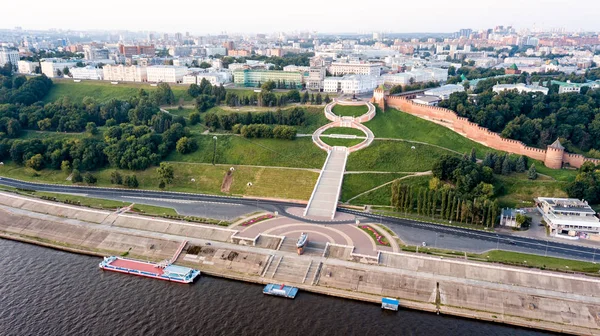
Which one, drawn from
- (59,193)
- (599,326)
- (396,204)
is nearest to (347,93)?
(396,204)

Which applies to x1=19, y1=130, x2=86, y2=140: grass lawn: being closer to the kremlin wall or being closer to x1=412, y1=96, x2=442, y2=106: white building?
the kremlin wall

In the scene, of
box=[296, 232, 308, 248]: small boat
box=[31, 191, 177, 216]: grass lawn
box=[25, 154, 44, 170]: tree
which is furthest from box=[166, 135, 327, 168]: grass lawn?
box=[296, 232, 308, 248]: small boat

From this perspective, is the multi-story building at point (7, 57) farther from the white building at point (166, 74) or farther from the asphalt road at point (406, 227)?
the asphalt road at point (406, 227)

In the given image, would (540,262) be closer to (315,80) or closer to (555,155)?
(555,155)

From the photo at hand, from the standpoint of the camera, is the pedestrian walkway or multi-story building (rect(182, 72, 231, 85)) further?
multi-story building (rect(182, 72, 231, 85))

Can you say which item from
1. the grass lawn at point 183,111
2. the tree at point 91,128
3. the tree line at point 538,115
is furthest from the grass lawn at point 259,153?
the tree line at point 538,115

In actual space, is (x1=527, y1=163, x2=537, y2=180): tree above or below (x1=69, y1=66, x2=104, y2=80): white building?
below

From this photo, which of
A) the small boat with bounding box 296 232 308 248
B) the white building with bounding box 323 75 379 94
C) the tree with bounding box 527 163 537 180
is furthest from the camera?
the white building with bounding box 323 75 379 94

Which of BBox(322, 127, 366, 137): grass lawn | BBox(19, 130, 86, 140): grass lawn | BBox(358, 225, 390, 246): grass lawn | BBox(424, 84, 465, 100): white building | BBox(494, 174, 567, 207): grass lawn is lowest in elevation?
BBox(358, 225, 390, 246): grass lawn
